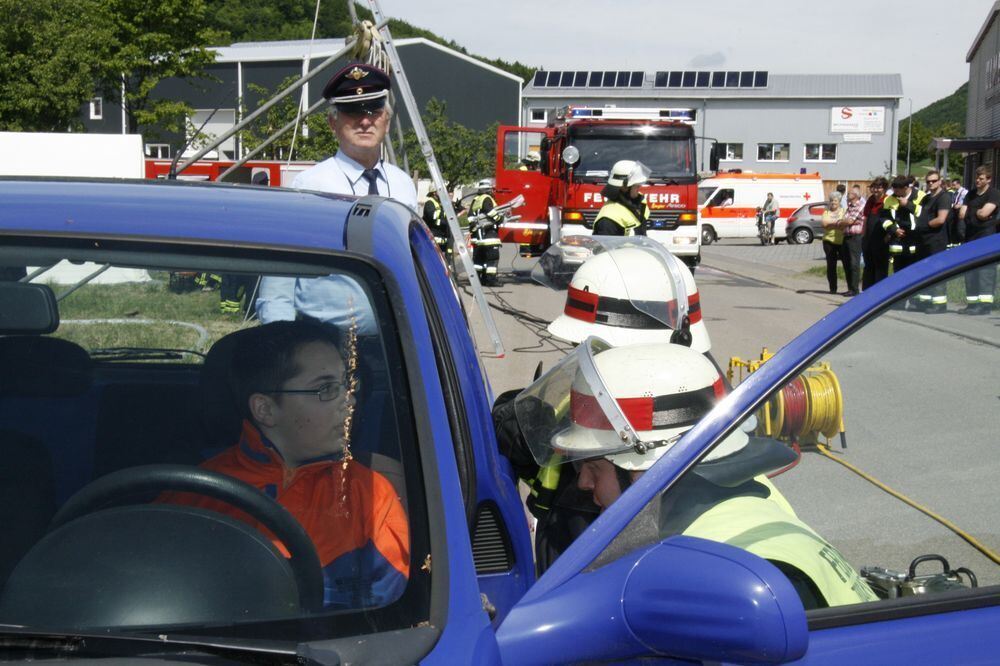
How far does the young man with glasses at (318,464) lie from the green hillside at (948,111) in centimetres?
5925

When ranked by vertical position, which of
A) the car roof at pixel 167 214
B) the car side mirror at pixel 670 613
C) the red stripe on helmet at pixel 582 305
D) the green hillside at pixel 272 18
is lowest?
the car side mirror at pixel 670 613

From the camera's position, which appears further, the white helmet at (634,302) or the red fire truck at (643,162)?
the red fire truck at (643,162)

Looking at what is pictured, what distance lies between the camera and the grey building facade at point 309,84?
47531 mm

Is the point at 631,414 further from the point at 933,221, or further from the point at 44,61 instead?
the point at 44,61

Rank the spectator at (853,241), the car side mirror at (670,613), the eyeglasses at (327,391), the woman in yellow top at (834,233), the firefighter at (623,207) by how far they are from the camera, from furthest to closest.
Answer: the woman in yellow top at (834,233)
the spectator at (853,241)
the firefighter at (623,207)
the eyeglasses at (327,391)
the car side mirror at (670,613)

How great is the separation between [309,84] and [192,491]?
44.6m

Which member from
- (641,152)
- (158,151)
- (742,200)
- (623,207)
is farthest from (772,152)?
(623,207)

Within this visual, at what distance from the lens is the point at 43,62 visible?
90.0ft

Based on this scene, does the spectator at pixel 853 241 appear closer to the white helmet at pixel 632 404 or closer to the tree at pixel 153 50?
the white helmet at pixel 632 404

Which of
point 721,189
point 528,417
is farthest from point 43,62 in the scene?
point 528,417

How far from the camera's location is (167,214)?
1.96 meters

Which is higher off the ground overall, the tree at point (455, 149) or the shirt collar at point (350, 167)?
the tree at point (455, 149)

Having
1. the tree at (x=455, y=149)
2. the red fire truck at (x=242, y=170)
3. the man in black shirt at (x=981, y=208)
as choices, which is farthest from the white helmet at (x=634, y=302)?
the tree at (x=455, y=149)

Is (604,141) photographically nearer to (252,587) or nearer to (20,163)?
(20,163)
